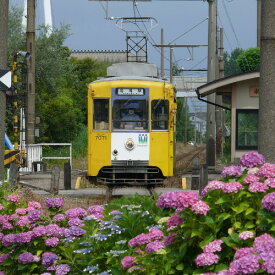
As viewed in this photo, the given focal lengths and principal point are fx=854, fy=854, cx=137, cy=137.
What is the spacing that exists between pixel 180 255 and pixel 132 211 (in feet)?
7.18

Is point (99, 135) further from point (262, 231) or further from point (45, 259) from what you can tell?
point (262, 231)

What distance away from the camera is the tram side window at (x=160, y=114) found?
2080 cm

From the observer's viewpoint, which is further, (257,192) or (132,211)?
(132,211)

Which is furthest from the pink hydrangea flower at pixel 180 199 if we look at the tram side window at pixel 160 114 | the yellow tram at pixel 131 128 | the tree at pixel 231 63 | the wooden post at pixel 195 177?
the tree at pixel 231 63

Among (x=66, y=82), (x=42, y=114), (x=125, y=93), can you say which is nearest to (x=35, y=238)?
(x=125, y=93)

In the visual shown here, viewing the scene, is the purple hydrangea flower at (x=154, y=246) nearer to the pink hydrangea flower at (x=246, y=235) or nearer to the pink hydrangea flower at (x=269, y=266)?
the pink hydrangea flower at (x=246, y=235)

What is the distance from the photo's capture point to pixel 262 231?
489 centimetres

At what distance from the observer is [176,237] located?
5.06 m

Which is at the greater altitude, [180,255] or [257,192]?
[257,192]

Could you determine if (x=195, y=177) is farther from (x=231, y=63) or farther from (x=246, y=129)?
(x=231, y=63)

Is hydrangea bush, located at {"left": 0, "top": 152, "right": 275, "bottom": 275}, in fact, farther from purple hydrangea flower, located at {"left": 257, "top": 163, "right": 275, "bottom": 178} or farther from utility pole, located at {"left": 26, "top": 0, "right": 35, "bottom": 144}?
utility pole, located at {"left": 26, "top": 0, "right": 35, "bottom": 144}

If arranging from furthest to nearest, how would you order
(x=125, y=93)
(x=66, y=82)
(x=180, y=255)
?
(x=66, y=82) < (x=125, y=93) < (x=180, y=255)

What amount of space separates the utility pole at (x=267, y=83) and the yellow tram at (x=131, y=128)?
10.7 metres

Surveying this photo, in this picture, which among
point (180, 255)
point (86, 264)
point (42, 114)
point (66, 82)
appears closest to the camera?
point (180, 255)
